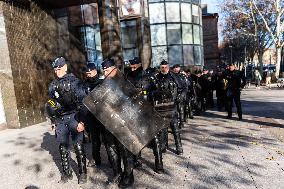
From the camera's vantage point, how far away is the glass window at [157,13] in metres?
23.4

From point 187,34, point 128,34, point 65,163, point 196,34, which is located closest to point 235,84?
point 65,163

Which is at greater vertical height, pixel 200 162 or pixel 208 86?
pixel 208 86

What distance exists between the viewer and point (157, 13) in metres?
23.5

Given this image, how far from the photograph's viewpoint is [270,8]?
93.7 ft

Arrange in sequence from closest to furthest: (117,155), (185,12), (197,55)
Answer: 1. (117,155)
2. (185,12)
3. (197,55)

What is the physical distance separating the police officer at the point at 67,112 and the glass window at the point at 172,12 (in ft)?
65.7

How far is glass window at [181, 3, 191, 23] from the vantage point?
2435 centimetres

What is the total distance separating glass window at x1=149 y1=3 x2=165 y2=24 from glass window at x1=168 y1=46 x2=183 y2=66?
2262 mm

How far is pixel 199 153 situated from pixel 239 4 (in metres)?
25.8

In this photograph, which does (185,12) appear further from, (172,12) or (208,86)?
(208,86)

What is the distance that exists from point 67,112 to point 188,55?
68.3 ft

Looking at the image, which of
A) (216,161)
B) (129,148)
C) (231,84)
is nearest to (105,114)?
(129,148)

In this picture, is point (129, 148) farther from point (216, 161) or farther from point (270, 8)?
point (270, 8)

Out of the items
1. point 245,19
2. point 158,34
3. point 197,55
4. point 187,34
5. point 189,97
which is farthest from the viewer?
point 245,19
